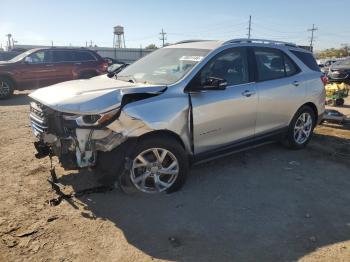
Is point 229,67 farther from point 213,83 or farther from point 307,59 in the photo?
point 307,59

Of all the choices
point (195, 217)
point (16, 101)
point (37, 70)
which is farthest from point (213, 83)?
point (37, 70)

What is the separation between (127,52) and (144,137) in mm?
37132

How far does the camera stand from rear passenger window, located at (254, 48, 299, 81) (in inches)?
219

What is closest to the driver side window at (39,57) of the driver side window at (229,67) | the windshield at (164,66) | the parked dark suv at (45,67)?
the parked dark suv at (45,67)

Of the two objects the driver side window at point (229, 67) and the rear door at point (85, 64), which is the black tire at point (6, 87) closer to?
the rear door at point (85, 64)

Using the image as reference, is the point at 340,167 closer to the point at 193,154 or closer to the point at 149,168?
the point at 193,154

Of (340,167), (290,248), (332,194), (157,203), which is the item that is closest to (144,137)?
(157,203)

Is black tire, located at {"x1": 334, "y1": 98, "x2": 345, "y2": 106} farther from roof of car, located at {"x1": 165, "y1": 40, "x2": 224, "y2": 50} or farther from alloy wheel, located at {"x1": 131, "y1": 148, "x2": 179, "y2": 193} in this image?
alloy wheel, located at {"x1": 131, "y1": 148, "x2": 179, "y2": 193}

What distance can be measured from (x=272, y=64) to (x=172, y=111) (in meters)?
2.32

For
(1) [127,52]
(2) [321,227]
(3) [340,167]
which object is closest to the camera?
(2) [321,227]

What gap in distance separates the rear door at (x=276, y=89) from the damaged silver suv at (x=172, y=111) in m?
0.02

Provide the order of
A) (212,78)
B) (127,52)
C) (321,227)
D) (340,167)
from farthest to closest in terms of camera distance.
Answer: (127,52)
(340,167)
(212,78)
(321,227)

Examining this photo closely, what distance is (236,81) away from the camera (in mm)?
5176

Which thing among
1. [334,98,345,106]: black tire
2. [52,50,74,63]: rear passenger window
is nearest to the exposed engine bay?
[334,98,345,106]: black tire
